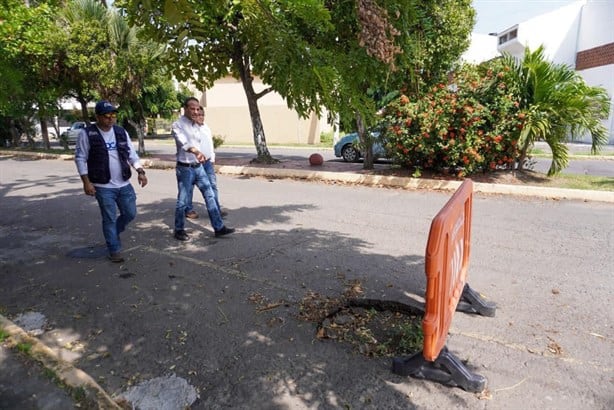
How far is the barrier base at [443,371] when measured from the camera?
98.0 inches

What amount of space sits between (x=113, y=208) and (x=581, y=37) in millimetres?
30299

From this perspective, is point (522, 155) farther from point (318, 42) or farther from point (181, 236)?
point (181, 236)

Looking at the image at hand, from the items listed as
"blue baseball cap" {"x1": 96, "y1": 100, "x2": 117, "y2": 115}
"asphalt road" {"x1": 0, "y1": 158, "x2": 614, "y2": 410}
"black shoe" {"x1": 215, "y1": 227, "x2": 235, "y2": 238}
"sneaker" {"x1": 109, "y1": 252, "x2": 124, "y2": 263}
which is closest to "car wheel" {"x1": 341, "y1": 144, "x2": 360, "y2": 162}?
"asphalt road" {"x1": 0, "y1": 158, "x2": 614, "y2": 410}

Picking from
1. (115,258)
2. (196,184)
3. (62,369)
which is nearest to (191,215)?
(196,184)

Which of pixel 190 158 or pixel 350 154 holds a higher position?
pixel 190 158

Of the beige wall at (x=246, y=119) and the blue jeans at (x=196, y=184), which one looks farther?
the beige wall at (x=246, y=119)

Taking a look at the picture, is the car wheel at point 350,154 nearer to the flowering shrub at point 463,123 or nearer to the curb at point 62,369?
the flowering shrub at point 463,123

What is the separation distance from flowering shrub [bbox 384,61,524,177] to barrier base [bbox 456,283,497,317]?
5.69 m

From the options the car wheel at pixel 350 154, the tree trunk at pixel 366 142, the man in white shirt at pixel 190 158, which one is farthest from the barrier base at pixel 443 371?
the car wheel at pixel 350 154

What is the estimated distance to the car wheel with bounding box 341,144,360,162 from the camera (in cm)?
1519

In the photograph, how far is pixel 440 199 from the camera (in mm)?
7984

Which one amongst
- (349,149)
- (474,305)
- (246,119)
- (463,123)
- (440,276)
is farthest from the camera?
(246,119)

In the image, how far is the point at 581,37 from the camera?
84.9ft

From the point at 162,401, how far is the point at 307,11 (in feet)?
8.76
